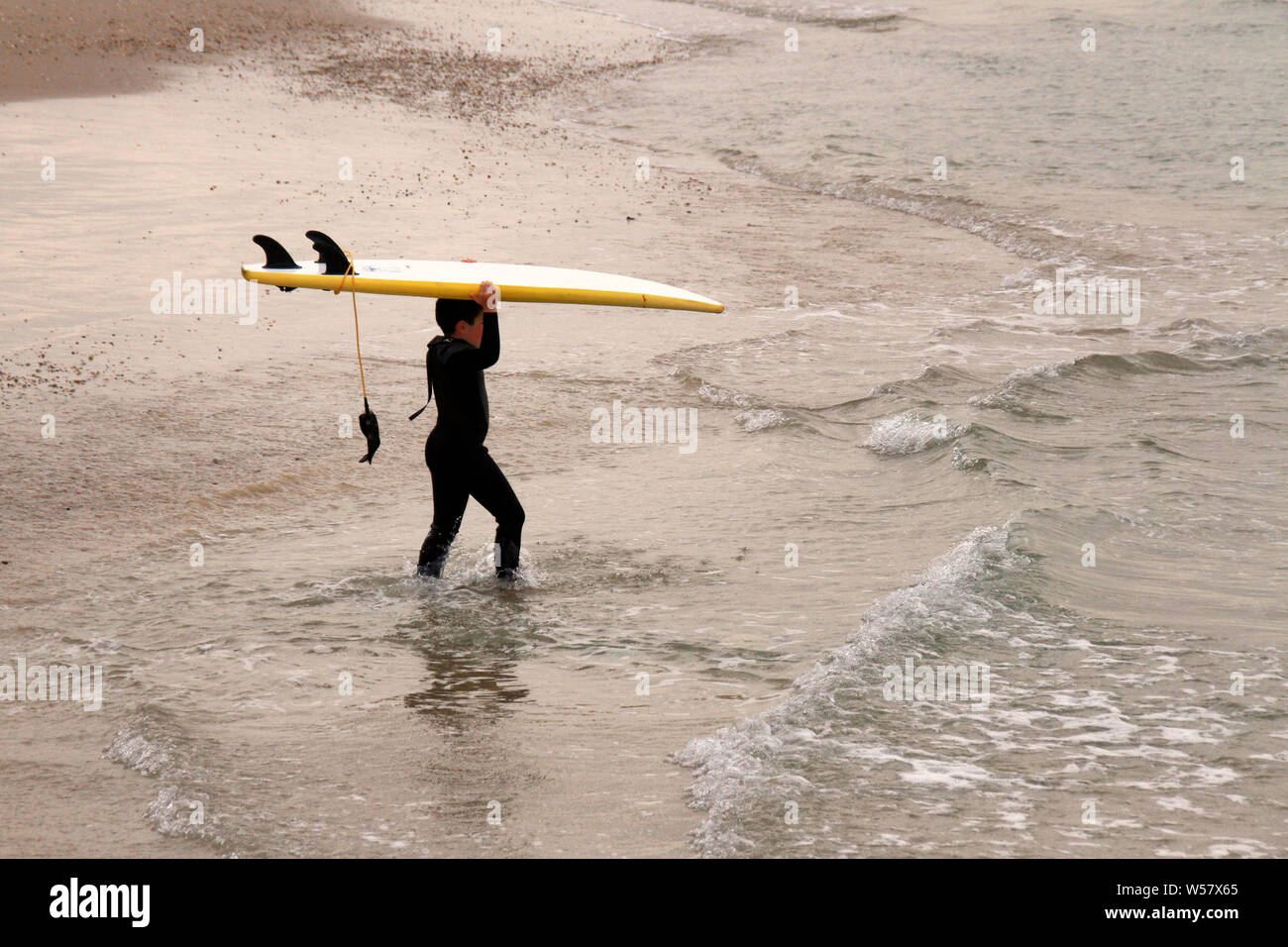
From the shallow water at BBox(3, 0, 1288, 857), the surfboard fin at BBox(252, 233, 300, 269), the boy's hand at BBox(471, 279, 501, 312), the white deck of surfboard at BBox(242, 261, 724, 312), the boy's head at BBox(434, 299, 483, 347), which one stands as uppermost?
the surfboard fin at BBox(252, 233, 300, 269)

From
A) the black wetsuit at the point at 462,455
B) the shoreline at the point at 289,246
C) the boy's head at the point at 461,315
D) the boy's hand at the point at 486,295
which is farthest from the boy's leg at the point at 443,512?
the shoreline at the point at 289,246

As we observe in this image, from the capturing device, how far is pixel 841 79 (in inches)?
1096

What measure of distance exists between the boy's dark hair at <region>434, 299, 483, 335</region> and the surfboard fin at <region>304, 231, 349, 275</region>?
617 millimetres

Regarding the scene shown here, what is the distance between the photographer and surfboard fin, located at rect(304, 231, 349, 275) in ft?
21.2

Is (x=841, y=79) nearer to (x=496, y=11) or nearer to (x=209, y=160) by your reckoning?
(x=496, y=11)

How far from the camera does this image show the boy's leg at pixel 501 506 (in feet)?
21.2

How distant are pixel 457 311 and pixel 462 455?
70 cm

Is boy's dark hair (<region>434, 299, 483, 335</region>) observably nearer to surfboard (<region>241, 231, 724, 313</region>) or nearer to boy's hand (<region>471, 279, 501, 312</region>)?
surfboard (<region>241, 231, 724, 313</region>)

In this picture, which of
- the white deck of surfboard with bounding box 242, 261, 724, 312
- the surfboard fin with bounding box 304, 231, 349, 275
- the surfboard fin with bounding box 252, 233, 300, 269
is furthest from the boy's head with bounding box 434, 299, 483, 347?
the surfboard fin with bounding box 252, 233, 300, 269

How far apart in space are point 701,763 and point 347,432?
497 centimetres

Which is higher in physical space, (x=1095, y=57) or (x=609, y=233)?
(x=1095, y=57)

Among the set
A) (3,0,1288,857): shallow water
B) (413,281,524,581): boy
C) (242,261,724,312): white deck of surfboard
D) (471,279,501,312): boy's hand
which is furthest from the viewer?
(242,261,724,312): white deck of surfboard

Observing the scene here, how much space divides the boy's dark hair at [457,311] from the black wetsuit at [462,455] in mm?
80
